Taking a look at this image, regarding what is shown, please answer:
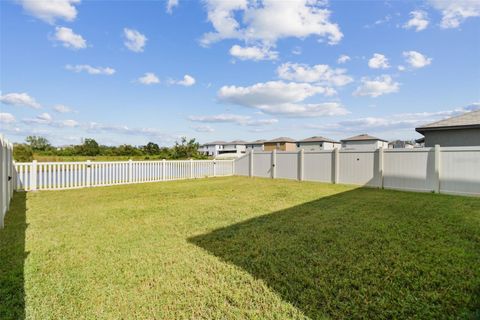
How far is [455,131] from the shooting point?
10367mm

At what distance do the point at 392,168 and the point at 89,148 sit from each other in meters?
32.1

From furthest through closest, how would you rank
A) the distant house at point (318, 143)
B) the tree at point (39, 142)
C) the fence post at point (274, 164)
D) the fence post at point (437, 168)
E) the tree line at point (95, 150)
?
the distant house at point (318, 143)
the tree at point (39, 142)
the tree line at point (95, 150)
the fence post at point (274, 164)
the fence post at point (437, 168)

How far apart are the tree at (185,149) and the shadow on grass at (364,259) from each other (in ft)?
48.8

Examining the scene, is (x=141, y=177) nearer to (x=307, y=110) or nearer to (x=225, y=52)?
(x=225, y=52)

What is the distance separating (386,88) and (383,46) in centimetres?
572

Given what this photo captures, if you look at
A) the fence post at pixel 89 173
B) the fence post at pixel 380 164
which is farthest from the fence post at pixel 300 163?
the fence post at pixel 89 173

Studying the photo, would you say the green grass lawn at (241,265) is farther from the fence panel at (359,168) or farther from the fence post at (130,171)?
the fence post at (130,171)

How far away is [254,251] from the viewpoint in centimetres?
333

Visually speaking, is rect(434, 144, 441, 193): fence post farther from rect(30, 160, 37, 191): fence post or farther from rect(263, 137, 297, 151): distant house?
rect(263, 137, 297, 151): distant house

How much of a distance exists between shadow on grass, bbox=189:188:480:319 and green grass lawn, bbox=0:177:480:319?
0.01m

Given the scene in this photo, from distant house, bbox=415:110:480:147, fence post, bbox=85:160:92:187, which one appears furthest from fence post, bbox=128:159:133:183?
distant house, bbox=415:110:480:147

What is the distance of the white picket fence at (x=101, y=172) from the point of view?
869 cm

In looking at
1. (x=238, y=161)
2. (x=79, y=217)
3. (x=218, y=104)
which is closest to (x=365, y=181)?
(x=238, y=161)

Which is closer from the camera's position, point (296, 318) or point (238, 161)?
point (296, 318)
